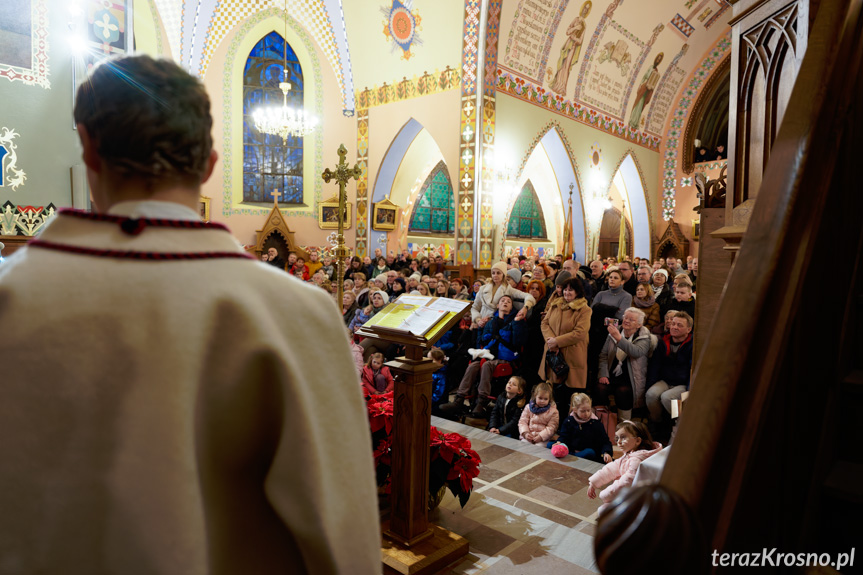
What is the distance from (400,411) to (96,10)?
16.0ft

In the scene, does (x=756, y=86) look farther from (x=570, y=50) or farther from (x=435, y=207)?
(x=435, y=207)

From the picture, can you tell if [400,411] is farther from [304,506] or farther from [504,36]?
[504,36]

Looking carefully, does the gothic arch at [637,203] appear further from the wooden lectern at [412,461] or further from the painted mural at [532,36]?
the wooden lectern at [412,461]

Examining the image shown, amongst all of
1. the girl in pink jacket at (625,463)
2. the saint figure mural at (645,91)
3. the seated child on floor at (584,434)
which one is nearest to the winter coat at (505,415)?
the seated child on floor at (584,434)

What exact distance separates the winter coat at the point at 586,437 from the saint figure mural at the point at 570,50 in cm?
930

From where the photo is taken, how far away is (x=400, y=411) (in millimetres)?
2910

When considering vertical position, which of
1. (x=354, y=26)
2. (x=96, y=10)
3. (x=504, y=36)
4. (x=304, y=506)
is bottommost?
(x=304, y=506)

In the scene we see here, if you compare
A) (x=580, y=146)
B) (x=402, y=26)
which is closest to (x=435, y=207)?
(x=580, y=146)

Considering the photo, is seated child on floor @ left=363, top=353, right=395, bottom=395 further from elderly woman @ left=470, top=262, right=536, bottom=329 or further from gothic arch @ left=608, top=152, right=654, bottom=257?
gothic arch @ left=608, top=152, right=654, bottom=257

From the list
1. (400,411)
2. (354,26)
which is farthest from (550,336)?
(354,26)

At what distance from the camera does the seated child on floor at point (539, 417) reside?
4695mm

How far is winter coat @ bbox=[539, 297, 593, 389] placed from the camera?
5027 mm

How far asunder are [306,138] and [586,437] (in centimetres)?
1106

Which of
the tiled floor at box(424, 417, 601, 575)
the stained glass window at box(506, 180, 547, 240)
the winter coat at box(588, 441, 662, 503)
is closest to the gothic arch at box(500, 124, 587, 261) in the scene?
the stained glass window at box(506, 180, 547, 240)
